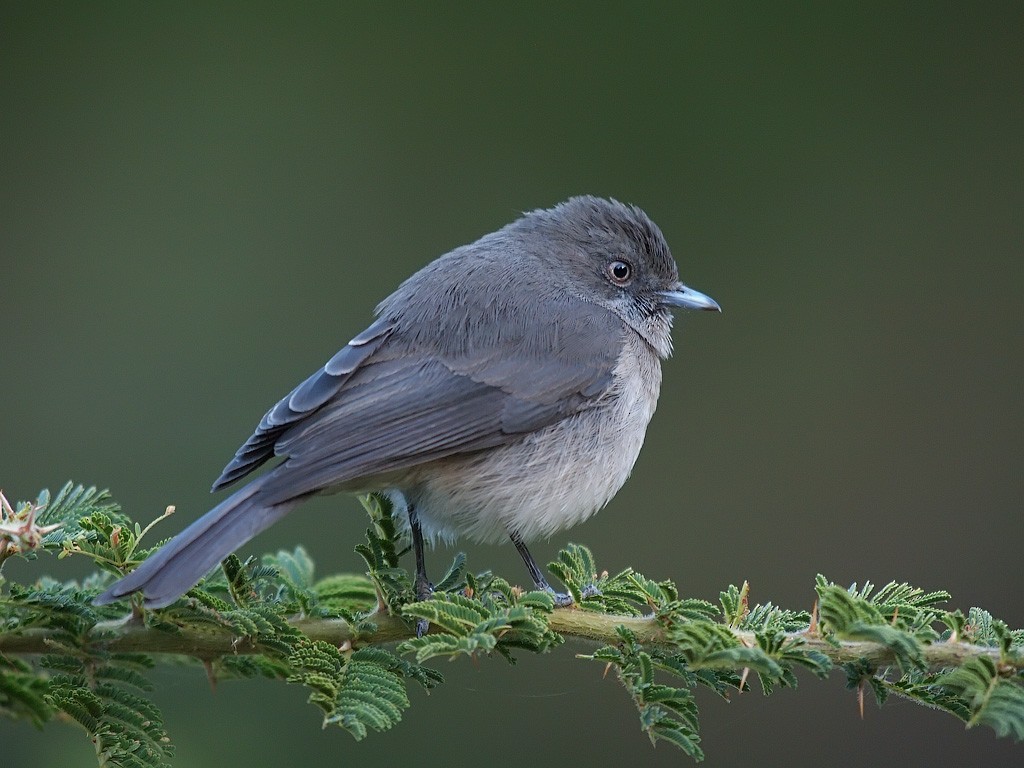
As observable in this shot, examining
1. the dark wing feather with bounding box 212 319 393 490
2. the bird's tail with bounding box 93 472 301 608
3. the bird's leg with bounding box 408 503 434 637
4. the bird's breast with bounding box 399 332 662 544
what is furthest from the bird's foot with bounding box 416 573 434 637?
the dark wing feather with bounding box 212 319 393 490

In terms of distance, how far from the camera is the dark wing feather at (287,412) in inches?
147

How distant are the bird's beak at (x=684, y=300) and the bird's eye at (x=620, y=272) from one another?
16 centimetres

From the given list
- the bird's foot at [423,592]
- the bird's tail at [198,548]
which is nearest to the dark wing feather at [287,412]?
the bird's tail at [198,548]

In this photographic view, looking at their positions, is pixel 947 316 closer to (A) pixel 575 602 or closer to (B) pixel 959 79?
(B) pixel 959 79

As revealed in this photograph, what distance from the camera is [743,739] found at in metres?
6.17

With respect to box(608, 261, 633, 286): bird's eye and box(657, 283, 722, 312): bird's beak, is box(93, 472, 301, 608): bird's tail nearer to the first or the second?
box(608, 261, 633, 286): bird's eye

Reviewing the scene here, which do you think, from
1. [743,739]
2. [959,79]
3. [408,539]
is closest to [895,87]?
[959,79]

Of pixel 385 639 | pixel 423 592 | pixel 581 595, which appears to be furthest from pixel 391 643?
pixel 581 595

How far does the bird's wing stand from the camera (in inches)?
142

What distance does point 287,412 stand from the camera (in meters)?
3.77

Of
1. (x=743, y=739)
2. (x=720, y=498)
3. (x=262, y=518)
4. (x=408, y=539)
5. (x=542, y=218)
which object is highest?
(x=542, y=218)

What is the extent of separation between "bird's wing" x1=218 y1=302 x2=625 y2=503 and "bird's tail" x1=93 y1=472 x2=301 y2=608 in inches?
2.5

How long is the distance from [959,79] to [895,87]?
0.44 meters

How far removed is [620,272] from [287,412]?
182 cm
